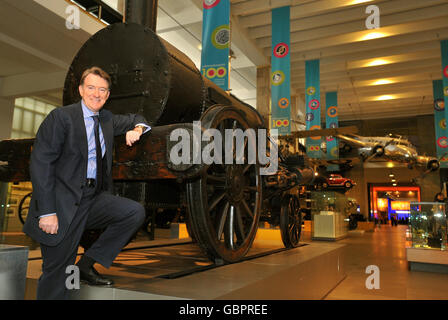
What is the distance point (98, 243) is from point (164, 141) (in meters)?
0.71

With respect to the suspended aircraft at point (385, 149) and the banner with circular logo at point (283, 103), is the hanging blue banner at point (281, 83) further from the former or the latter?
the suspended aircraft at point (385, 149)

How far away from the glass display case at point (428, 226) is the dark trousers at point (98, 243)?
5.89 meters

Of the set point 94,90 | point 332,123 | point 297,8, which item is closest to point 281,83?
point 297,8

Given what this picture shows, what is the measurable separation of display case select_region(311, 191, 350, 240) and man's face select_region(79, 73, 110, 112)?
9.03m

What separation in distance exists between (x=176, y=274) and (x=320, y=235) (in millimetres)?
8359

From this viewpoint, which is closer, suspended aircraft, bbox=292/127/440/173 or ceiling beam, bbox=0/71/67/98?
ceiling beam, bbox=0/71/67/98

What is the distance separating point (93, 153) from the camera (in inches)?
76.1

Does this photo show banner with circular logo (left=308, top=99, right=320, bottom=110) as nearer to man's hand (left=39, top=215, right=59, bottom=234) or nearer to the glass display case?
the glass display case

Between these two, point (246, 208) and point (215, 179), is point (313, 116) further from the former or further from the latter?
point (215, 179)

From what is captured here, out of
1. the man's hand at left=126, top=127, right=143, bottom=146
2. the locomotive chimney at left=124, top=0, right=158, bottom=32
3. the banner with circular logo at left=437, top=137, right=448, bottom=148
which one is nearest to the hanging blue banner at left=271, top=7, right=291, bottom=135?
the locomotive chimney at left=124, top=0, right=158, bottom=32

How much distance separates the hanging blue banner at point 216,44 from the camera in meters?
5.75

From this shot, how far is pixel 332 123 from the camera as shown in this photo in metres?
15.2

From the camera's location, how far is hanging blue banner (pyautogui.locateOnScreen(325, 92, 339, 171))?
13867 millimetres
